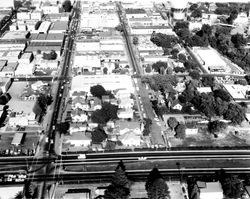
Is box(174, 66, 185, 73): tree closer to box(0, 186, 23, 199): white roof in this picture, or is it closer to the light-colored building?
the light-colored building

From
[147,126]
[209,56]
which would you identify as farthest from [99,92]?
[209,56]

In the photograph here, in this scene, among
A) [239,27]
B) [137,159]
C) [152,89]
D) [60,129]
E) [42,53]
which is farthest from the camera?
[239,27]

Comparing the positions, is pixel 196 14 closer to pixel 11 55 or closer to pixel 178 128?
pixel 11 55

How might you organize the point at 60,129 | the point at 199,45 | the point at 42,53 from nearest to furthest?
the point at 60,129 < the point at 42,53 < the point at 199,45

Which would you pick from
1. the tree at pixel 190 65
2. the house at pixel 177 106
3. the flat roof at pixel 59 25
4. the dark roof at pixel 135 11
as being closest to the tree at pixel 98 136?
the house at pixel 177 106

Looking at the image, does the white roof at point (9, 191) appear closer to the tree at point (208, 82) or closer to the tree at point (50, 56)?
the tree at point (208, 82)

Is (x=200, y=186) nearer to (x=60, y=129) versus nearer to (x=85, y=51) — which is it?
(x=60, y=129)

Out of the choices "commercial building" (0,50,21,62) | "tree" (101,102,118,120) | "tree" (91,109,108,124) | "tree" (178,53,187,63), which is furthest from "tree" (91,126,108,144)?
"tree" (178,53,187,63)

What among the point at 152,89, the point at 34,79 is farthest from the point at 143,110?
the point at 34,79
